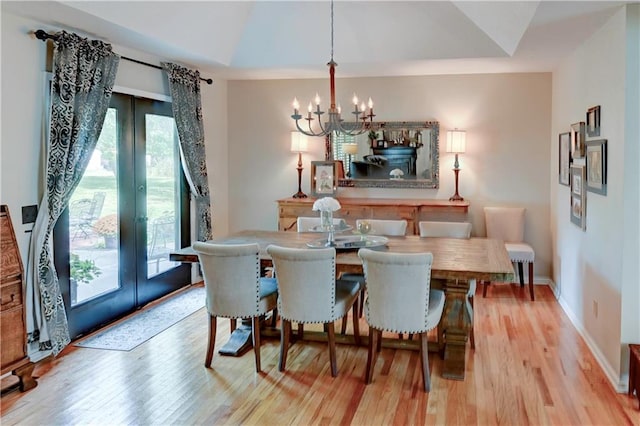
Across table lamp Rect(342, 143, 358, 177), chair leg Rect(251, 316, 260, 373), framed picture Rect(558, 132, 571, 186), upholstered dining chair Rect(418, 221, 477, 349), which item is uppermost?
table lamp Rect(342, 143, 358, 177)

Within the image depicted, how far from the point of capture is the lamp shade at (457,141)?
5.80 metres

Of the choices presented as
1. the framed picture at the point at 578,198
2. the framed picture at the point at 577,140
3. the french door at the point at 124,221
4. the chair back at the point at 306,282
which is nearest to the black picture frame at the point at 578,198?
the framed picture at the point at 578,198

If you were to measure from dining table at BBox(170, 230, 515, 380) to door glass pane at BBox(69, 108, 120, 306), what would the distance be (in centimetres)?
88

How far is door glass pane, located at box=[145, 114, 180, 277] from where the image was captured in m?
5.04

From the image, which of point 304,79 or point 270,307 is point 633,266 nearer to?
point 270,307

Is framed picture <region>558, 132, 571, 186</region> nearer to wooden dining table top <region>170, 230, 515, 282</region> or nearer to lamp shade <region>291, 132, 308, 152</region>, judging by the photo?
wooden dining table top <region>170, 230, 515, 282</region>

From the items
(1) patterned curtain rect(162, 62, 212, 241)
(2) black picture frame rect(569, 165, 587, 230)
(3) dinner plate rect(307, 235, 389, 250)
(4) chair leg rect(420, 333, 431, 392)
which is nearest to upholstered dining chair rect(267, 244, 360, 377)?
(3) dinner plate rect(307, 235, 389, 250)

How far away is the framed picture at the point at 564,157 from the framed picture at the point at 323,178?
243 cm

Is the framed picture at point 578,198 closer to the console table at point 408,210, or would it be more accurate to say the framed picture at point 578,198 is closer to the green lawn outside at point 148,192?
the console table at point 408,210

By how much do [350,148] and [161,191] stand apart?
88.7 inches

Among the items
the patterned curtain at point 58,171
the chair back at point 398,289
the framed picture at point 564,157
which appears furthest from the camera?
the framed picture at point 564,157

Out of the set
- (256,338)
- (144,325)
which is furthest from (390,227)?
(144,325)

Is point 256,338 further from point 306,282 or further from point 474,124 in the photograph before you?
point 474,124

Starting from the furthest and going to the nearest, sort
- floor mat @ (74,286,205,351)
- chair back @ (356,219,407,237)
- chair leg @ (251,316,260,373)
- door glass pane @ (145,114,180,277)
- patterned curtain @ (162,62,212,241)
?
patterned curtain @ (162,62,212,241), door glass pane @ (145,114,180,277), chair back @ (356,219,407,237), floor mat @ (74,286,205,351), chair leg @ (251,316,260,373)
